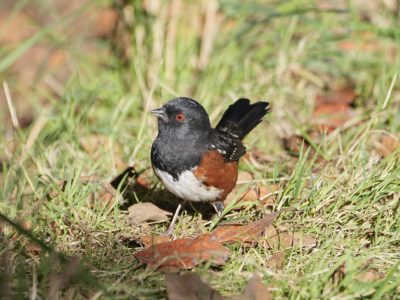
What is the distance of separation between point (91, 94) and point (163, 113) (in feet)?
4.52

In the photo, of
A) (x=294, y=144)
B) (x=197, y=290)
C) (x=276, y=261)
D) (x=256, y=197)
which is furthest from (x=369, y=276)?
(x=294, y=144)

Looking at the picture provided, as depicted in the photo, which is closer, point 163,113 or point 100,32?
point 163,113

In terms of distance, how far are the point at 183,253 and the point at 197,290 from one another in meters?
0.31

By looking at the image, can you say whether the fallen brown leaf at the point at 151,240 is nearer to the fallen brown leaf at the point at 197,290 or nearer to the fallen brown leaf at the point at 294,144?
the fallen brown leaf at the point at 197,290

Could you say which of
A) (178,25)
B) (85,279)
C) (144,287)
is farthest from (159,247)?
(178,25)

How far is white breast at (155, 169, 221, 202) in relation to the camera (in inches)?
123

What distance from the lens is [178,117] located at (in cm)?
326

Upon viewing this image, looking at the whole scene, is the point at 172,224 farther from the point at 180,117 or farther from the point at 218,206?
the point at 180,117

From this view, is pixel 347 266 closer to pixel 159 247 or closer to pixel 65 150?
pixel 159 247

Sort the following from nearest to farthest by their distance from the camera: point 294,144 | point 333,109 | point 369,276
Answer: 1. point 369,276
2. point 294,144
3. point 333,109

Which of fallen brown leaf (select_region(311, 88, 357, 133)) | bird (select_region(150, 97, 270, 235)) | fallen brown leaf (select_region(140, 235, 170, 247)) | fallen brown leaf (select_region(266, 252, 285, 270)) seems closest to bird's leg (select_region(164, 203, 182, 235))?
bird (select_region(150, 97, 270, 235))

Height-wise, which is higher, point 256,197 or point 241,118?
point 241,118

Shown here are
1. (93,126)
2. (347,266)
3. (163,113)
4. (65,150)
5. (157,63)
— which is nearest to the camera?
(347,266)

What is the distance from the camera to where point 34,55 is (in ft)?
23.0
